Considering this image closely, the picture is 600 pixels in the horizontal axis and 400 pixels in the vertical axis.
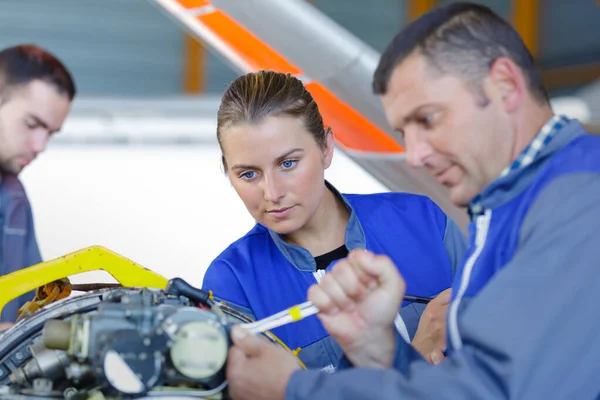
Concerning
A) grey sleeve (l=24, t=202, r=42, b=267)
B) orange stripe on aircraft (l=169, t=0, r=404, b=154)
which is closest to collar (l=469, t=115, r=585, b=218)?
orange stripe on aircraft (l=169, t=0, r=404, b=154)

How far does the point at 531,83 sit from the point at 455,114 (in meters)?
0.13

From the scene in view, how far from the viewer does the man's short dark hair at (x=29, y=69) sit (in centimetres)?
280

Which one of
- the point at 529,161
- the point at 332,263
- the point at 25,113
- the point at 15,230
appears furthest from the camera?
the point at 25,113

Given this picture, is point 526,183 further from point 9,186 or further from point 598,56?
point 598,56

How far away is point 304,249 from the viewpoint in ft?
5.08

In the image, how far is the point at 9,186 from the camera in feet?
9.03

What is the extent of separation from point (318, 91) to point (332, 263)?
144 cm

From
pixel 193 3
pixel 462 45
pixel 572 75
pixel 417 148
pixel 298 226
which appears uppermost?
pixel 193 3

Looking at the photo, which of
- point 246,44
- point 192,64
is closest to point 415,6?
point 192,64

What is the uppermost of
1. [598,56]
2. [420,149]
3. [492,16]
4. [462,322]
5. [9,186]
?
[9,186]

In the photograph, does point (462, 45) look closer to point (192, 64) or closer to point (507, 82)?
point (507, 82)

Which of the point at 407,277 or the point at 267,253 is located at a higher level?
the point at 267,253

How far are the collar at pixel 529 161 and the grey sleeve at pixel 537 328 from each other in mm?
95

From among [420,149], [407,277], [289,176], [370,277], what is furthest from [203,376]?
[407,277]
